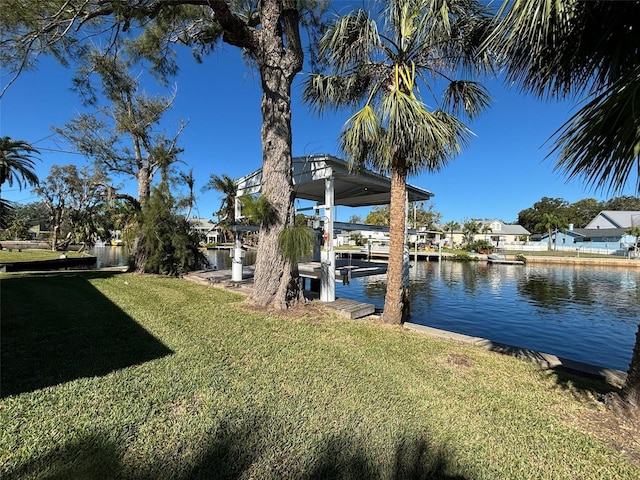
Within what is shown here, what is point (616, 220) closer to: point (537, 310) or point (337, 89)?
point (537, 310)

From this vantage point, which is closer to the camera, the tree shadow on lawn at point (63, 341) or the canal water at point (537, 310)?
the tree shadow on lawn at point (63, 341)

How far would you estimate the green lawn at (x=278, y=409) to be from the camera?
1.96 meters

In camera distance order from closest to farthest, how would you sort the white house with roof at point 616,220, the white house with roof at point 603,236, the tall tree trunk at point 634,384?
the tall tree trunk at point 634,384 < the white house with roof at point 603,236 < the white house with roof at point 616,220

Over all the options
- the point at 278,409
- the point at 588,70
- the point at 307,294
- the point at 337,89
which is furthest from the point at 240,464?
the point at 337,89

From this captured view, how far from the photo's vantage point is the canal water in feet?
24.8

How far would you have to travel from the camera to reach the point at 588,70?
2.61m

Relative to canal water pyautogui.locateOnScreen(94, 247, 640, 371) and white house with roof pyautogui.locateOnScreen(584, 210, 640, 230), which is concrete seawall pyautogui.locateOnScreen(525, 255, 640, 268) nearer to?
canal water pyautogui.locateOnScreen(94, 247, 640, 371)

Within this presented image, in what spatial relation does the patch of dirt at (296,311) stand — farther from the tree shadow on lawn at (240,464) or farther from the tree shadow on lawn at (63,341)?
the tree shadow on lawn at (240,464)

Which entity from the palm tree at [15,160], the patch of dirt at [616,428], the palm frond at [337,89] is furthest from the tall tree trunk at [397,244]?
the palm tree at [15,160]

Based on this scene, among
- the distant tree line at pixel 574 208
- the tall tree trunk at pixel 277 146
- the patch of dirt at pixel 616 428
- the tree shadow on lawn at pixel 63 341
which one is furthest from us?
the distant tree line at pixel 574 208

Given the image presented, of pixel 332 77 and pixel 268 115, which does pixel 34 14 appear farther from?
pixel 332 77

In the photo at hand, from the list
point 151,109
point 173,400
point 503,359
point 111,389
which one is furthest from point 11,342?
point 151,109

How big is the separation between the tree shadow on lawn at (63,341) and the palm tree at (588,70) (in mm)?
4445

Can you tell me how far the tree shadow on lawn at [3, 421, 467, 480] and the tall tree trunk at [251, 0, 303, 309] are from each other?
382 centimetres
